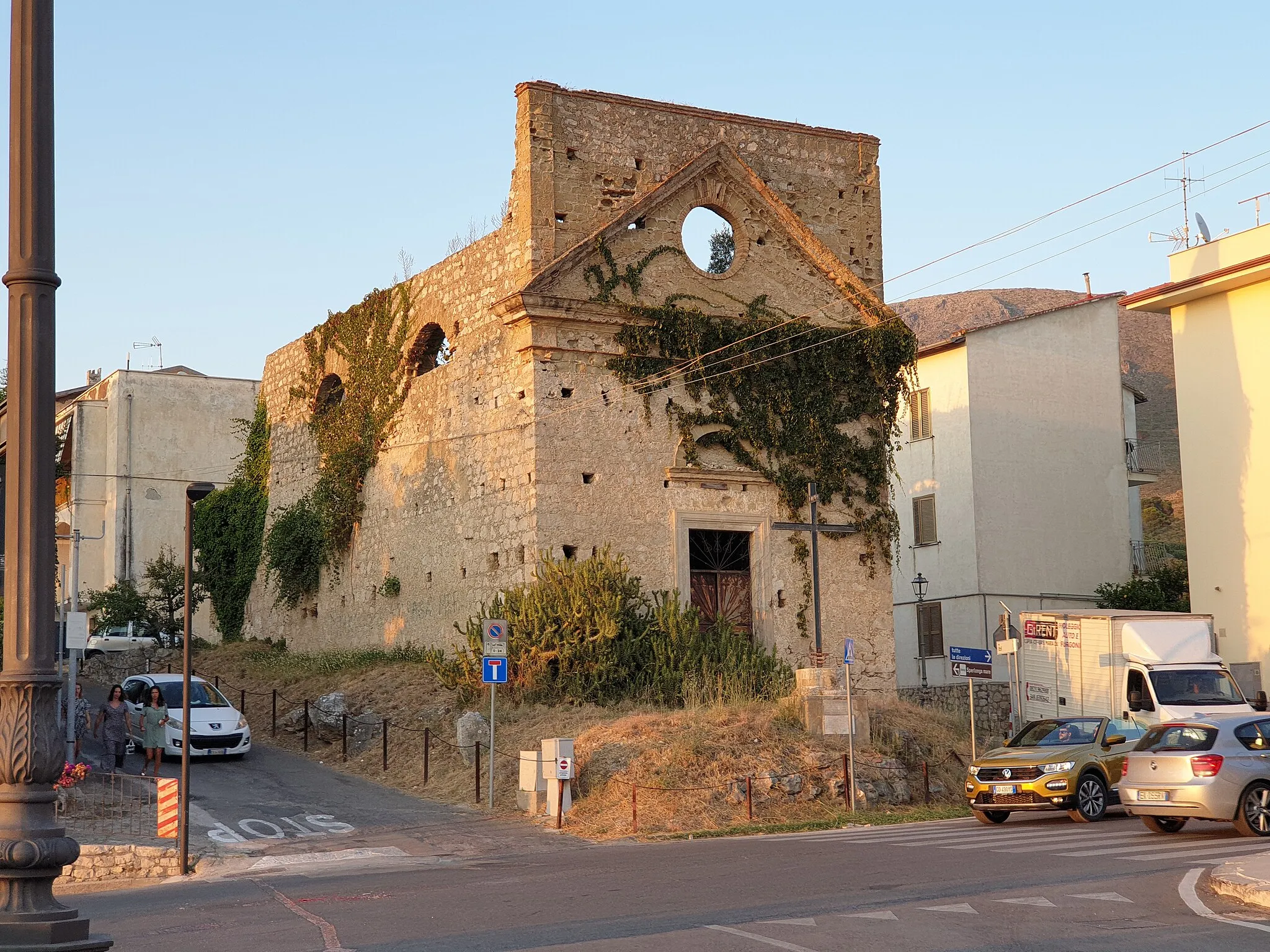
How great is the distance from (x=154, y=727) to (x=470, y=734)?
208 inches

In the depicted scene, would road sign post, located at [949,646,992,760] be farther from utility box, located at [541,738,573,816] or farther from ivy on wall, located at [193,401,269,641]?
ivy on wall, located at [193,401,269,641]

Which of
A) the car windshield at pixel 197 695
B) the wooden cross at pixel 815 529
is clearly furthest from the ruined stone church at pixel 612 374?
the car windshield at pixel 197 695

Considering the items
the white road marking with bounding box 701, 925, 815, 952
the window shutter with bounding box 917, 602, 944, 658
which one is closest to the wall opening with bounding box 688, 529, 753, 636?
the window shutter with bounding box 917, 602, 944, 658

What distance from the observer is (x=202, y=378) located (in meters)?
52.8

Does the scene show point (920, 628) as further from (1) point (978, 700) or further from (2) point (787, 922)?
(2) point (787, 922)

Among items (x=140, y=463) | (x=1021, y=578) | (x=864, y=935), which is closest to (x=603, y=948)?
(x=864, y=935)

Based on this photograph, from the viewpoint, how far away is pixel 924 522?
4125 cm

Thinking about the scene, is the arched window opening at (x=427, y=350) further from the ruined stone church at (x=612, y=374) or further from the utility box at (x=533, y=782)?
the utility box at (x=533, y=782)

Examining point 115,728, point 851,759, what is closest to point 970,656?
point 851,759

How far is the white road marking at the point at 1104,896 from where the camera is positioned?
1142 centimetres

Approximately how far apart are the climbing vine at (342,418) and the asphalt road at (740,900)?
15.5 metres

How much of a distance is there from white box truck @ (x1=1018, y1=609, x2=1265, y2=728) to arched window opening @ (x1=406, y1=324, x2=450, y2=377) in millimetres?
13190

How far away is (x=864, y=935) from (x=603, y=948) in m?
1.86

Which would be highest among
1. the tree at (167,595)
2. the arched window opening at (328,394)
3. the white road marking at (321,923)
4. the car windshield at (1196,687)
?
the arched window opening at (328,394)
